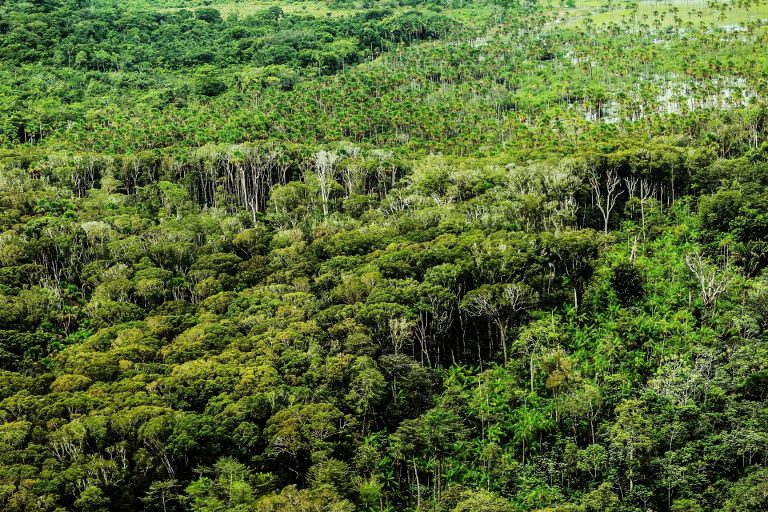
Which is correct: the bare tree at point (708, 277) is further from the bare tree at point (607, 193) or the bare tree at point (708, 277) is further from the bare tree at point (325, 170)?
the bare tree at point (325, 170)

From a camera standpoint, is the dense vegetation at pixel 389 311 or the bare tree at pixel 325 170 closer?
the dense vegetation at pixel 389 311

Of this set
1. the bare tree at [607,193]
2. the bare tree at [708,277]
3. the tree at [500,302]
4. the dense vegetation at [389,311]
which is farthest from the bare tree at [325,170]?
the bare tree at [708,277]

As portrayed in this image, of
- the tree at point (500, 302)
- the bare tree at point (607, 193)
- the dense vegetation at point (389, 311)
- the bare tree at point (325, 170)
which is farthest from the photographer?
the bare tree at point (325, 170)

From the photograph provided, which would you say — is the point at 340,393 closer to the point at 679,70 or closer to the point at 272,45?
the point at 679,70

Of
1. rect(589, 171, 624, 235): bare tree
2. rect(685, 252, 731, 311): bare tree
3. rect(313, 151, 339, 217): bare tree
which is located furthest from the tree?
rect(313, 151, 339, 217): bare tree

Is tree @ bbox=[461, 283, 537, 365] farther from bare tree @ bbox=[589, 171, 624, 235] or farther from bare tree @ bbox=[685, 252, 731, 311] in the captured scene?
bare tree @ bbox=[589, 171, 624, 235]

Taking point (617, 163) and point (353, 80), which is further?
point (353, 80)

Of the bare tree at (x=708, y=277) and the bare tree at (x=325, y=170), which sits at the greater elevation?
the bare tree at (x=325, y=170)

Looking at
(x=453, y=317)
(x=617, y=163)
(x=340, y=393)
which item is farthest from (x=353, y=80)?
(x=340, y=393)
